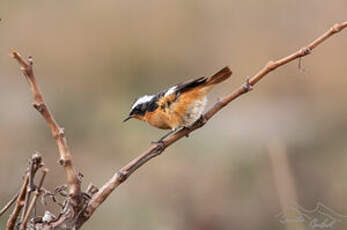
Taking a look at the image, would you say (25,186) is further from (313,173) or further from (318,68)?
(318,68)

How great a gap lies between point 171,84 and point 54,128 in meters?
6.11

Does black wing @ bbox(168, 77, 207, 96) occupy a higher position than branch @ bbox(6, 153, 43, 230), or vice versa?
black wing @ bbox(168, 77, 207, 96)

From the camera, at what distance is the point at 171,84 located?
754 centimetres

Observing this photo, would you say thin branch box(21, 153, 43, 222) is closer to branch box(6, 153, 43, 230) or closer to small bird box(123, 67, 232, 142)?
branch box(6, 153, 43, 230)

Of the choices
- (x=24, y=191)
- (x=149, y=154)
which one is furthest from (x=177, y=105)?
(x=24, y=191)

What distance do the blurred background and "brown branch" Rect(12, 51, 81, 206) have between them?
281 cm

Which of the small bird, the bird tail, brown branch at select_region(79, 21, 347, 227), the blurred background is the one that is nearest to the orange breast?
the small bird

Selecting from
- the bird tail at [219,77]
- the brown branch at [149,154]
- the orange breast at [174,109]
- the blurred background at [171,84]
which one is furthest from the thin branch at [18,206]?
the blurred background at [171,84]

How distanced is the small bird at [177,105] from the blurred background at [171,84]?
1007mm

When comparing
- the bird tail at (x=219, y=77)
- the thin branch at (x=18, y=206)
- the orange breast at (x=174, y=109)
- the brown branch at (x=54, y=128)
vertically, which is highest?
the orange breast at (x=174, y=109)

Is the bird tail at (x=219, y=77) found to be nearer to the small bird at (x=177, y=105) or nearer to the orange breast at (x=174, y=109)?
the small bird at (x=177, y=105)

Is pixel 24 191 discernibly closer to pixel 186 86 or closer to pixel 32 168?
pixel 32 168

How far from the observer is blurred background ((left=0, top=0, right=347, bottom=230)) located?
17.0ft

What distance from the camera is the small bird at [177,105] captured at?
329 cm
